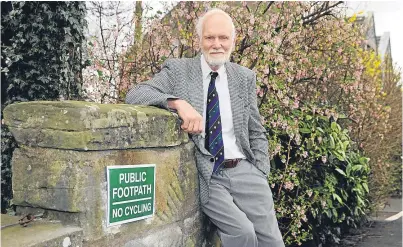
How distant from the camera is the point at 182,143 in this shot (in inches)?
118

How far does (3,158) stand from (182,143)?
9.95 feet

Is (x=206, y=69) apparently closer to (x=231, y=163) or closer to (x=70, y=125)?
(x=231, y=163)

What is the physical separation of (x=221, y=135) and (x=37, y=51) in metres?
2.86

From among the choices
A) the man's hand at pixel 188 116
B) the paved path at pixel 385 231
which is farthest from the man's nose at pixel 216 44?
the paved path at pixel 385 231

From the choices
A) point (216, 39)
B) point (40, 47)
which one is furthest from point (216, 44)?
point (40, 47)

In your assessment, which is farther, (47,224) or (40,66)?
(40,66)

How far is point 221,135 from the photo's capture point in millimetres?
3117

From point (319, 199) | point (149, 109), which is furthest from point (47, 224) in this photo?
point (319, 199)

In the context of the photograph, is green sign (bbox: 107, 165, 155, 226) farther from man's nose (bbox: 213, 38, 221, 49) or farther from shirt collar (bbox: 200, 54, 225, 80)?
man's nose (bbox: 213, 38, 221, 49)

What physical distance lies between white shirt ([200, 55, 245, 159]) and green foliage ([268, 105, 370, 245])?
1.58 m

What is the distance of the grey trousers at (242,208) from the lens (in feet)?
9.83

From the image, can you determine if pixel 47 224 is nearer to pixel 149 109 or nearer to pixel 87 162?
pixel 87 162

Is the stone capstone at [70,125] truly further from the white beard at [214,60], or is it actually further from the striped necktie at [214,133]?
the white beard at [214,60]

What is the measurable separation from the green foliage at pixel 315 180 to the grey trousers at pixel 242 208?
158 centimetres
